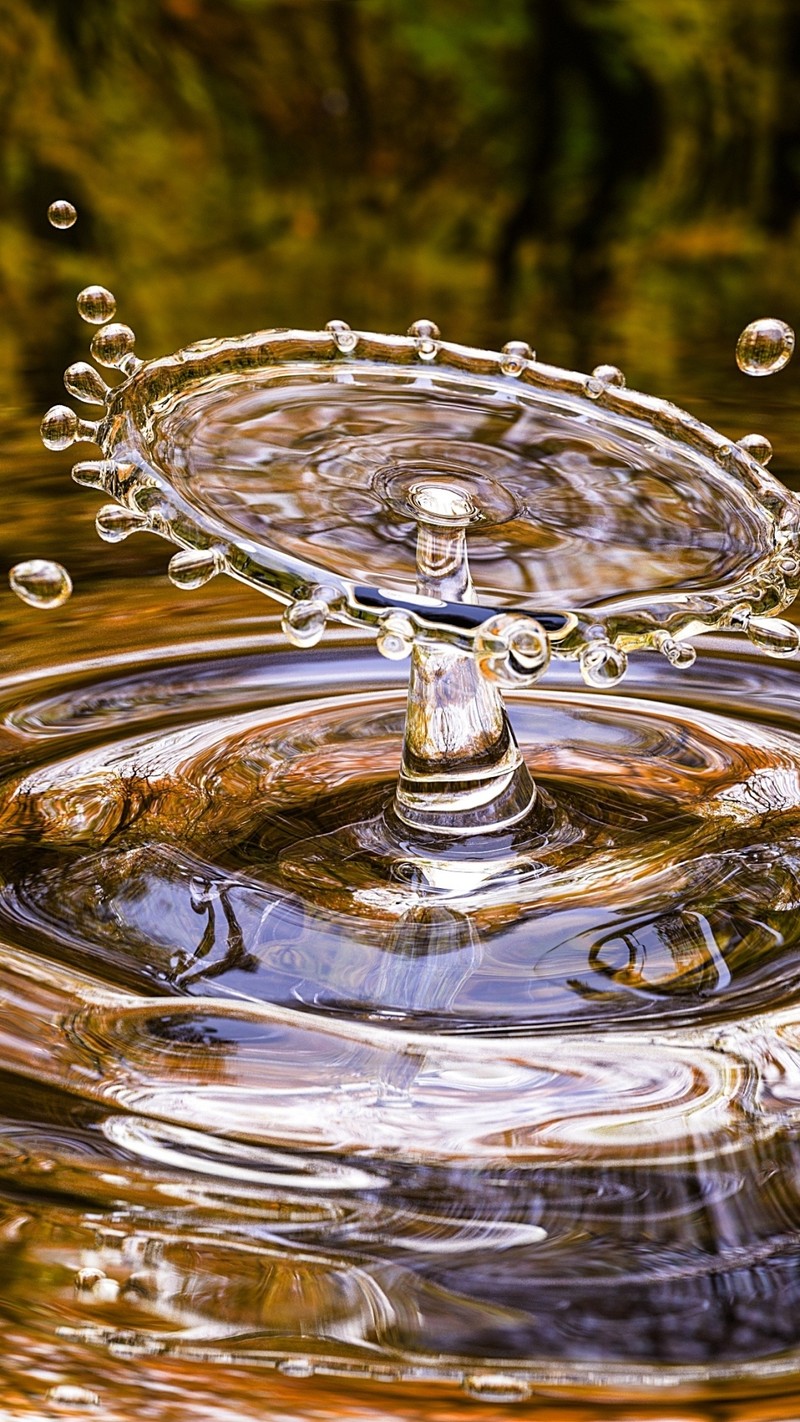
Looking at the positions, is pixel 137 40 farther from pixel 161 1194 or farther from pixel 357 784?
pixel 161 1194

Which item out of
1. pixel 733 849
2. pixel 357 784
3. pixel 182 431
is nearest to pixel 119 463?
pixel 182 431

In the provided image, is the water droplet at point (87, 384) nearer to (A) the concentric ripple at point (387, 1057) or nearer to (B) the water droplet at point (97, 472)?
(B) the water droplet at point (97, 472)

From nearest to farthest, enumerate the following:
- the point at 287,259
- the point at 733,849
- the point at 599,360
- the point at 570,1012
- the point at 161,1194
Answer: the point at 161,1194
the point at 570,1012
the point at 733,849
the point at 599,360
the point at 287,259

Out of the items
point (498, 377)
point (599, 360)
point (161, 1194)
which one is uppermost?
point (599, 360)

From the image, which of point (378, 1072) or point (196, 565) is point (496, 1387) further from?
point (196, 565)

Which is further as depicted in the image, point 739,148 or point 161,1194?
point 739,148

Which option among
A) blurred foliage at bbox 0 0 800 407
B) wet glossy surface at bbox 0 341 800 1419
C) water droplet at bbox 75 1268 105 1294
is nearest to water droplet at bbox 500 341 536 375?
wet glossy surface at bbox 0 341 800 1419

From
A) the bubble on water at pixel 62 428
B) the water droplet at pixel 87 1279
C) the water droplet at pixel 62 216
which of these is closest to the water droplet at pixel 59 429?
the bubble on water at pixel 62 428

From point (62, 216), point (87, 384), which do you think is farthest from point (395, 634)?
point (62, 216)
